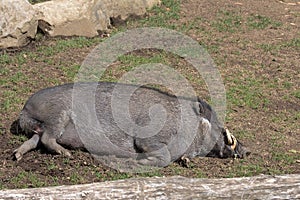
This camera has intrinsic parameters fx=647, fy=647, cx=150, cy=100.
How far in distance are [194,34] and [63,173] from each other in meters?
5.44

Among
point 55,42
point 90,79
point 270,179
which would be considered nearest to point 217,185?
point 270,179

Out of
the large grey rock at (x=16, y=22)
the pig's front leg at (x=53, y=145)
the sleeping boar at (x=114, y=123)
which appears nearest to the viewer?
the pig's front leg at (x=53, y=145)

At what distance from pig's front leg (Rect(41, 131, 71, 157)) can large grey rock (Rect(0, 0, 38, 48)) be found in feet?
11.7

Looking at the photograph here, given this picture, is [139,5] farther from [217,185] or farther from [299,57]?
[217,185]

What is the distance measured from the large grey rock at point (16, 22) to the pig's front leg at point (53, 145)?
3.58 meters

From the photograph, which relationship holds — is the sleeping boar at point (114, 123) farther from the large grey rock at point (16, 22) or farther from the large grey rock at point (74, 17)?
the large grey rock at point (74, 17)

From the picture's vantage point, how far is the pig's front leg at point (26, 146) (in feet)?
20.8

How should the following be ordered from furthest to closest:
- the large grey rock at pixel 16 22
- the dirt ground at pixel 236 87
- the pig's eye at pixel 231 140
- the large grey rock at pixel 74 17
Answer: the large grey rock at pixel 74 17
the large grey rock at pixel 16 22
the pig's eye at pixel 231 140
the dirt ground at pixel 236 87

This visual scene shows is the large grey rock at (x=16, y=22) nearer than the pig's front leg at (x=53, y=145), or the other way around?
the pig's front leg at (x=53, y=145)

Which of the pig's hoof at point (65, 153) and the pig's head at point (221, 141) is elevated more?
the pig's head at point (221, 141)

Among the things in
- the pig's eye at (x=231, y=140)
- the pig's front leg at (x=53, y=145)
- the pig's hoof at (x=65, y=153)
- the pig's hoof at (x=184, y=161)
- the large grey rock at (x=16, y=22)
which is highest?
the large grey rock at (x=16, y=22)

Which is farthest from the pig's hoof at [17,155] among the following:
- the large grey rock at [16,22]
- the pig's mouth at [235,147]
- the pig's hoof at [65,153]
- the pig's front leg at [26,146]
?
the large grey rock at [16,22]

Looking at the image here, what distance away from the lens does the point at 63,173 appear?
20.2 ft

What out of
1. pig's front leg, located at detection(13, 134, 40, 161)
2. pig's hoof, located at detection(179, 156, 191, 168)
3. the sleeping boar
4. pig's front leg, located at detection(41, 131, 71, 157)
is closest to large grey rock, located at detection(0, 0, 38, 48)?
the sleeping boar
